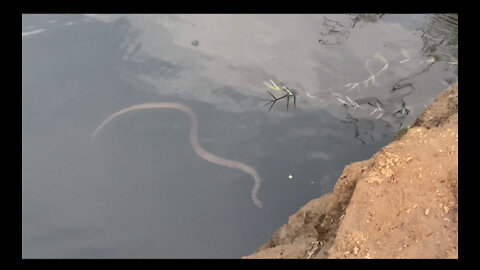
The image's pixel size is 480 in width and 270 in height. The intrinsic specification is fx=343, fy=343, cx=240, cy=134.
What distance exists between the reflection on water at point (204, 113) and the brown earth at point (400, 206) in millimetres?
1252

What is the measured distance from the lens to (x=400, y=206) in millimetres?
2398

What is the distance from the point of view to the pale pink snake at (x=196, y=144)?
13.8ft

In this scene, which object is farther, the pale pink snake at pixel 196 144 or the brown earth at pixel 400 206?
the pale pink snake at pixel 196 144

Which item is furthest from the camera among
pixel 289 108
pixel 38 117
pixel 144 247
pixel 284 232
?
pixel 38 117

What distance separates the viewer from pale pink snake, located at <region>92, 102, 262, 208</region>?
4199 millimetres

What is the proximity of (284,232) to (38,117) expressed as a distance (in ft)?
12.2

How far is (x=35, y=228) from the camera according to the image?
13.7ft

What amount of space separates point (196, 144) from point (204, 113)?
1.51ft

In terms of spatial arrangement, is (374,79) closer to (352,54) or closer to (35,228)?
(352,54)

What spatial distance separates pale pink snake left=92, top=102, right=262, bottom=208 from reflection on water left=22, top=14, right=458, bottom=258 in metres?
0.07

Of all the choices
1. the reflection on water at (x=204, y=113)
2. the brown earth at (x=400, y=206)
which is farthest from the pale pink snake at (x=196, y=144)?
the brown earth at (x=400, y=206)

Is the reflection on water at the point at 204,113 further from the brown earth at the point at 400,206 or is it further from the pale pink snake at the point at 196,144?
the brown earth at the point at 400,206

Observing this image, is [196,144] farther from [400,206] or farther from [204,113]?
[400,206]

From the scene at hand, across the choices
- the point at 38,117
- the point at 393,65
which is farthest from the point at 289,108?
the point at 38,117
